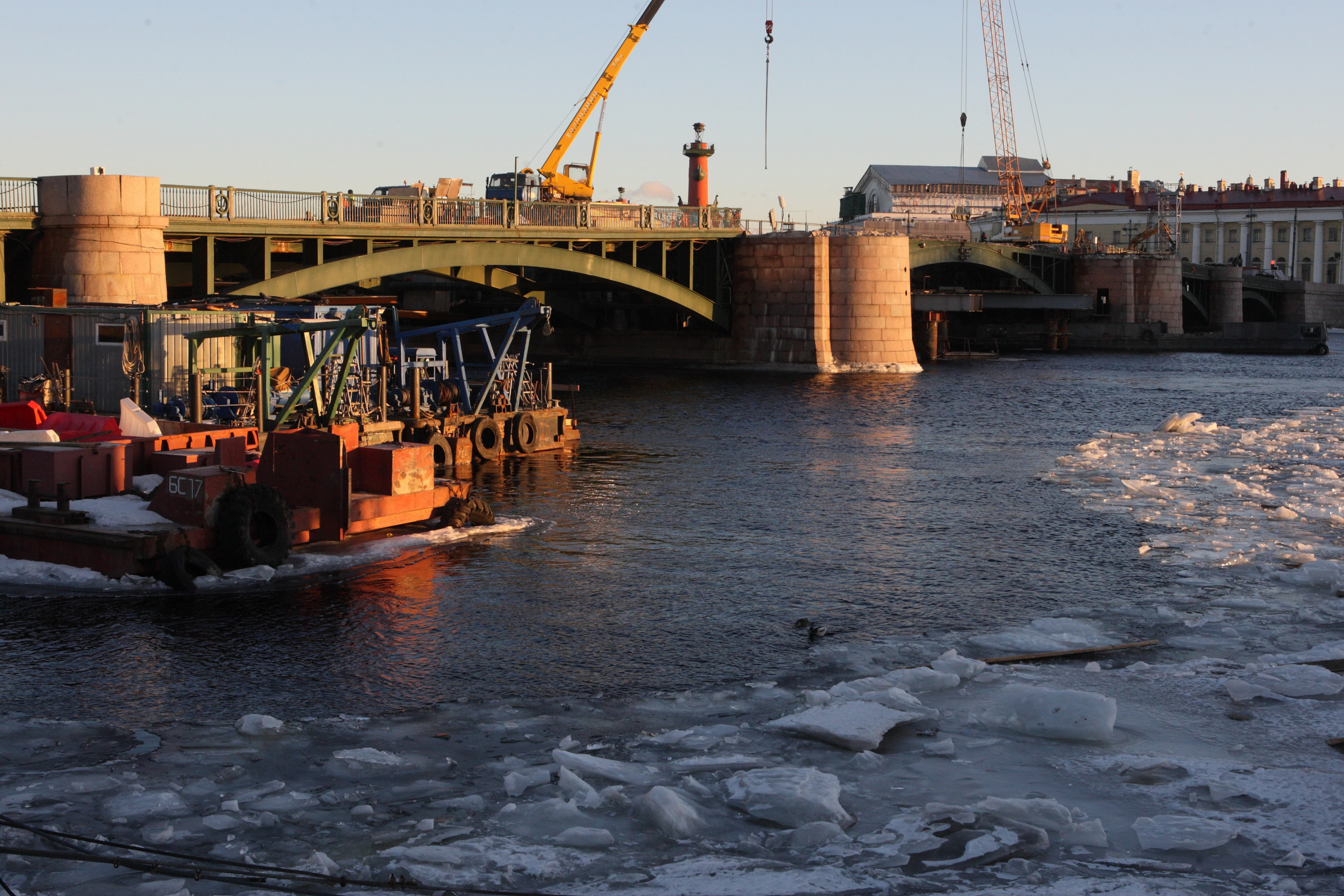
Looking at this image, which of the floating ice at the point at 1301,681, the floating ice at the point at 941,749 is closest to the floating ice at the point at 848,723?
the floating ice at the point at 941,749

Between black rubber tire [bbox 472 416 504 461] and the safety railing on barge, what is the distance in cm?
1336

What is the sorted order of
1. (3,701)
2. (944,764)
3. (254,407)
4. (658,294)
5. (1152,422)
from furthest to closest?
(658,294), (1152,422), (254,407), (3,701), (944,764)

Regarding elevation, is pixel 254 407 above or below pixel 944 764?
above

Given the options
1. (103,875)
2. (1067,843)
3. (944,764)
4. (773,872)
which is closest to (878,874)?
(773,872)

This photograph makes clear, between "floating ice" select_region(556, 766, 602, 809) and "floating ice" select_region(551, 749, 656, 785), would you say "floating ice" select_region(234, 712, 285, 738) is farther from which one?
"floating ice" select_region(556, 766, 602, 809)

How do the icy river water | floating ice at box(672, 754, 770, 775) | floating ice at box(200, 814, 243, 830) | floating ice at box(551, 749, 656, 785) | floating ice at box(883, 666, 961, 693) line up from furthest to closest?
floating ice at box(883, 666, 961, 693)
floating ice at box(672, 754, 770, 775)
floating ice at box(551, 749, 656, 785)
floating ice at box(200, 814, 243, 830)
the icy river water

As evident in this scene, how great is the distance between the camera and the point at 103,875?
9.31 m

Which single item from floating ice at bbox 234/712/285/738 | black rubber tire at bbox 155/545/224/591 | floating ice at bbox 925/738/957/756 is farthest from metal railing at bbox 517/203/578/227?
floating ice at bbox 925/738/957/756

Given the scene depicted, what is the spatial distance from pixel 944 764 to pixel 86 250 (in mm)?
35067

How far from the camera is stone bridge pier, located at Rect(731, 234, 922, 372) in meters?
75.0

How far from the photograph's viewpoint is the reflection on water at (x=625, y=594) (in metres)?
14.7

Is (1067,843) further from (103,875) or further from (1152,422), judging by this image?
(1152,422)

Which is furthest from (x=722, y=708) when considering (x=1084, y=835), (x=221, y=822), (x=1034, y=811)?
(x=221, y=822)

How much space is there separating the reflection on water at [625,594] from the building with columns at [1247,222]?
143070 millimetres
